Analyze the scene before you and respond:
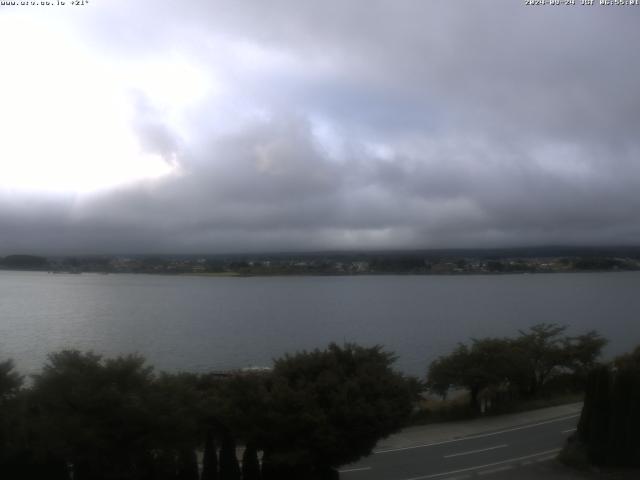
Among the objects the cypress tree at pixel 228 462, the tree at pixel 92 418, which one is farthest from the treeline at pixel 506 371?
the tree at pixel 92 418

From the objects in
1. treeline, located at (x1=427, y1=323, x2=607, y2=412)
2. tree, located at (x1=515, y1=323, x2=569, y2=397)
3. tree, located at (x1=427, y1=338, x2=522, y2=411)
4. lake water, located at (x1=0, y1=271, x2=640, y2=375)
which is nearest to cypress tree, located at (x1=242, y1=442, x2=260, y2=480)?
treeline, located at (x1=427, y1=323, x2=607, y2=412)

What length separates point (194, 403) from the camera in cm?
1405

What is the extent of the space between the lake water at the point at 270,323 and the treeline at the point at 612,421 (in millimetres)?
24925

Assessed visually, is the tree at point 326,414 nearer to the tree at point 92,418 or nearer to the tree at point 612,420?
the tree at point 92,418

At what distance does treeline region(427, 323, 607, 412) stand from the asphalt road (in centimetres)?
521

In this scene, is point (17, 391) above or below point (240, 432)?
above

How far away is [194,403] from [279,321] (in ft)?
192

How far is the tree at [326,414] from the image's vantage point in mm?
14031

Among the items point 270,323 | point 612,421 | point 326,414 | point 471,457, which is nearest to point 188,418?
point 326,414

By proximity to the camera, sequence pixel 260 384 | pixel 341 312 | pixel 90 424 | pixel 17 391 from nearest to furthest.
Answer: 1. pixel 90 424
2. pixel 17 391
3. pixel 260 384
4. pixel 341 312

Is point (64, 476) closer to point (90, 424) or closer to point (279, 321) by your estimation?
point (90, 424)

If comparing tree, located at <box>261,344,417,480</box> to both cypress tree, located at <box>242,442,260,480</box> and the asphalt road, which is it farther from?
the asphalt road

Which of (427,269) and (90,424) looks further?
(427,269)

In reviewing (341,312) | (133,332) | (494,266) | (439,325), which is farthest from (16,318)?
(494,266)
